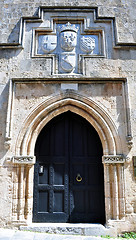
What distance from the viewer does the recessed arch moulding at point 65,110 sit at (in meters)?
4.75

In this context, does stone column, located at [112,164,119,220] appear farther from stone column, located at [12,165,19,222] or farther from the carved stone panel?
the carved stone panel

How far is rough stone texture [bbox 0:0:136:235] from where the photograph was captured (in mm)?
4500

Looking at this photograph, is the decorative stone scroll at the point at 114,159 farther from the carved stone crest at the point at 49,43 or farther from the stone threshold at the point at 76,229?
the carved stone crest at the point at 49,43

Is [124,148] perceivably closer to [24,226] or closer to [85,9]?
[24,226]

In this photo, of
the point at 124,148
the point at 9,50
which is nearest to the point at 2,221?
the point at 124,148

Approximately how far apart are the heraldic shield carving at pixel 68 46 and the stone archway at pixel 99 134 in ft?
2.56

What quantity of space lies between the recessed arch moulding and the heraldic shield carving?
2.57 feet

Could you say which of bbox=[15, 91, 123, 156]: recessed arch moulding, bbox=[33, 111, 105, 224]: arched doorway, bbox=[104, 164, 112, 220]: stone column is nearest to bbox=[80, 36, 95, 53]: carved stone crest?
bbox=[15, 91, 123, 156]: recessed arch moulding

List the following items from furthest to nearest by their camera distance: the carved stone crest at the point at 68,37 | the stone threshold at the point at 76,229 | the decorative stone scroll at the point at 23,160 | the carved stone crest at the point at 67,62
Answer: the carved stone crest at the point at 68,37
the carved stone crest at the point at 67,62
the decorative stone scroll at the point at 23,160
the stone threshold at the point at 76,229

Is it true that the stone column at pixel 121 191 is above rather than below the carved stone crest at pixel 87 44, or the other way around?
below

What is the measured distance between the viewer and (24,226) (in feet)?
14.3

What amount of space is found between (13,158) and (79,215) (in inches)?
78.6

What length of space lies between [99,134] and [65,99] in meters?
1.17

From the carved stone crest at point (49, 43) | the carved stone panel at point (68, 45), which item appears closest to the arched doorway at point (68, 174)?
the carved stone panel at point (68, 45)
